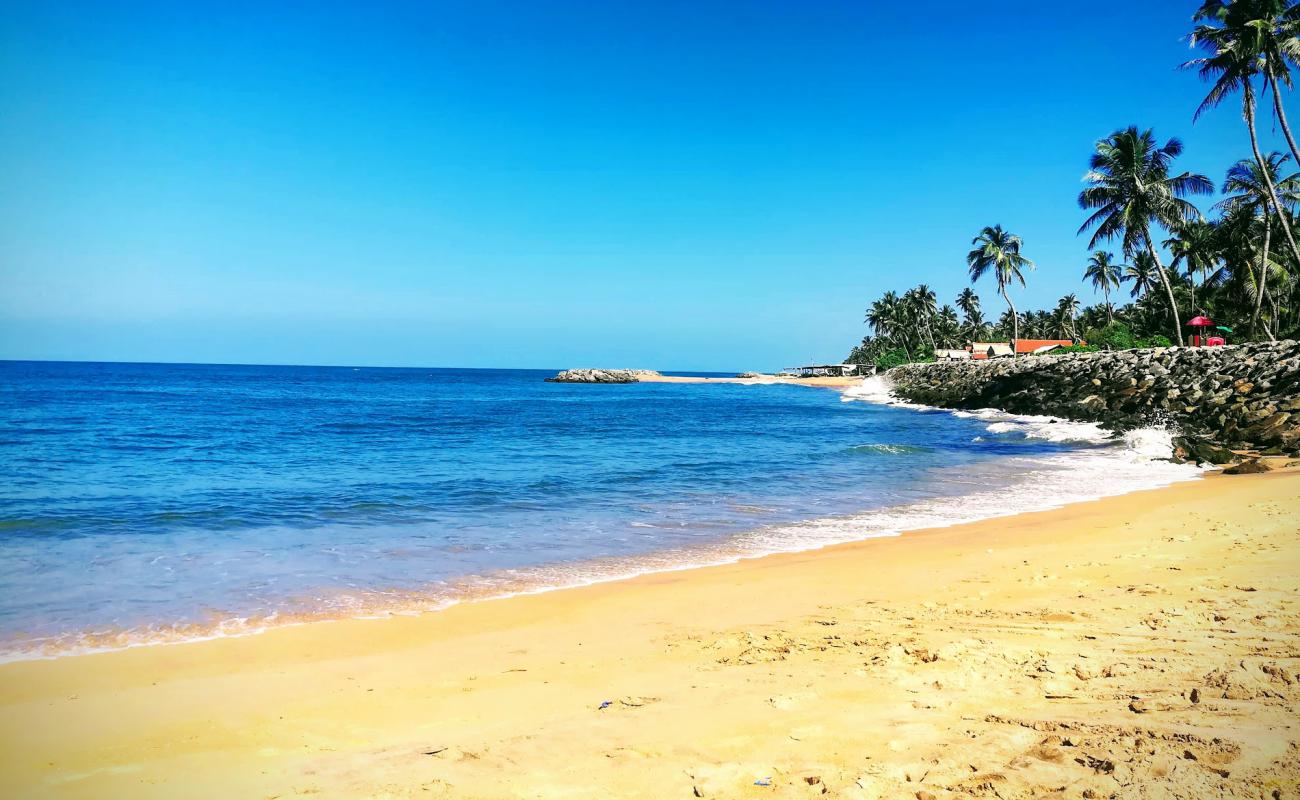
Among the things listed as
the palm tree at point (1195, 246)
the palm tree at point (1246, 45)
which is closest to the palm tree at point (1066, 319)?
the palm tree at point (1195, 246)

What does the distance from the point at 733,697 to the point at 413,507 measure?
34.1ft

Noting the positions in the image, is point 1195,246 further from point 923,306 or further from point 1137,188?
point 923,306

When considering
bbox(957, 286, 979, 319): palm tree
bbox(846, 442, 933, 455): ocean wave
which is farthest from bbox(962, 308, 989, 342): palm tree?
bbox(846, 442, 933, 455): ocean wave

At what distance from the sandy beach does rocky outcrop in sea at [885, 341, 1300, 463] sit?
652 inches

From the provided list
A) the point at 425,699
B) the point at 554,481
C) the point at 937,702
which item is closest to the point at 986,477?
the point at 554,481

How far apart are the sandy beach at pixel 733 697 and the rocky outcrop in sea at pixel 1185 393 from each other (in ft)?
54.3

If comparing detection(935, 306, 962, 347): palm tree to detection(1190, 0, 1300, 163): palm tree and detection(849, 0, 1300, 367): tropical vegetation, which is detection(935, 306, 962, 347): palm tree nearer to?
detection(849, 0, 1300, 367): tropical vegetation

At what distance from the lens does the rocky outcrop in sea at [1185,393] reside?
2042 centimetres

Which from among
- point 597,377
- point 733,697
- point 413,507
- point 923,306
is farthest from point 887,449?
point 597,377

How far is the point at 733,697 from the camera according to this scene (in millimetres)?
4598

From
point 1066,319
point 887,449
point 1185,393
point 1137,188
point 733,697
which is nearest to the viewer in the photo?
point 733,697

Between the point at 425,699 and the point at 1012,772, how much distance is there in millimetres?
3750

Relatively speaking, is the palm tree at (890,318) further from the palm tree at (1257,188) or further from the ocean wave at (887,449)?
the ocean wave at (887,449)

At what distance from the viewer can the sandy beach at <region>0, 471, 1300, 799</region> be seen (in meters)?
3.51
